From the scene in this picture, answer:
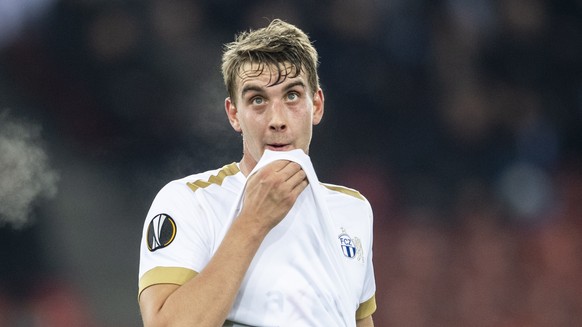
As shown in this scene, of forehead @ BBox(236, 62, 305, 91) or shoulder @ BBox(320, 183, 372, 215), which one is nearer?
forehead @ BBox(236, 62, 305, 91)

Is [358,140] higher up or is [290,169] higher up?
[358,140]

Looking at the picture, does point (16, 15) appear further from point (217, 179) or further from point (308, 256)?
point (308, 256)

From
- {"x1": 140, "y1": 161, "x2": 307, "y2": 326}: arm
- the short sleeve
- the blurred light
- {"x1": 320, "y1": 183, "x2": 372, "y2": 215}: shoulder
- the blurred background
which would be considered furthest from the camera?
the blurred light

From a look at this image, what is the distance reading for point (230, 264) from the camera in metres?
1.50

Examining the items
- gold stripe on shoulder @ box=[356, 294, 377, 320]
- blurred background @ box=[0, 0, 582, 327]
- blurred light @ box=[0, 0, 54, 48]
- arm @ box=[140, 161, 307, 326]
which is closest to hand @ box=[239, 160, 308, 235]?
arm @ box=[140, 161, 307, 326]

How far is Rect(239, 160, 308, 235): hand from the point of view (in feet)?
5.14

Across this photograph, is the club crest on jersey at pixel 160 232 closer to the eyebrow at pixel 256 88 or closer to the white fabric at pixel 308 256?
the white fabric at pixel 308 256

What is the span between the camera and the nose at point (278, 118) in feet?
5.67

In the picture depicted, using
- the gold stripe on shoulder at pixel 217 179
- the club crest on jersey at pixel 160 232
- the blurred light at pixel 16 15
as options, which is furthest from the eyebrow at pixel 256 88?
the blurred light at pixel 16 15

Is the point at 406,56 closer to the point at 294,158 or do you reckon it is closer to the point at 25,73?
the point at 25,73

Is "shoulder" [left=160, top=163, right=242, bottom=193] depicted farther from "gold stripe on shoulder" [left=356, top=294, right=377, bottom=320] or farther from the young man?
"gold stripe on shoulder" [left=356, top=294, right=377, bottom=320]

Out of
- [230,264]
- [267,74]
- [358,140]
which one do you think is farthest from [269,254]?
[358,140]

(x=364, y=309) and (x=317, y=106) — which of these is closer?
(x=317, y=106)

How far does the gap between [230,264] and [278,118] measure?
0.40m
